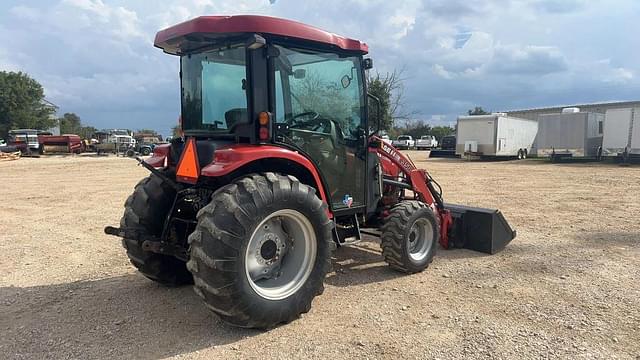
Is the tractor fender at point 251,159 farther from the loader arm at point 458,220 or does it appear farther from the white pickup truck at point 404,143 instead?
the white pickup truck at point 404,143

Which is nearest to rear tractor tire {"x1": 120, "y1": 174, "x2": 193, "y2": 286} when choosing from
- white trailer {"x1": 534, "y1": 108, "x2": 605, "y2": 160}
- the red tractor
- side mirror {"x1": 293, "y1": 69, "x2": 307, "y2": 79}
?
the red tractor

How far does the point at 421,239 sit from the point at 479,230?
1.16 meters

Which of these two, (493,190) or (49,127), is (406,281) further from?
(49,127)

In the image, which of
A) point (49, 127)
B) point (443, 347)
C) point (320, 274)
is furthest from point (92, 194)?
point (49, 127)

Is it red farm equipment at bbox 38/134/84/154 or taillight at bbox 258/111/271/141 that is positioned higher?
taillight at bbox 258/111/271/141

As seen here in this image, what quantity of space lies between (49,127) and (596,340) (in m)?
68.3

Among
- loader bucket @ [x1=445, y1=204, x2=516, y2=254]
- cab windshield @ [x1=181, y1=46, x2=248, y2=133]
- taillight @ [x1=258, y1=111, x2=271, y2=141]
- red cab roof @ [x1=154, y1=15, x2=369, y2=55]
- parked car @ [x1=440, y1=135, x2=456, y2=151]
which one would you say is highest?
red cab roof @ [x1=154, y1=15, x2=369, y2=55]

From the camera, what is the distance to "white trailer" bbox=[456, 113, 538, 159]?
28.3 meters

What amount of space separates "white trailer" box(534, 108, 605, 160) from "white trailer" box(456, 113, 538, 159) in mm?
1909

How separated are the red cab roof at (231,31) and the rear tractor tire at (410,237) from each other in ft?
6.52

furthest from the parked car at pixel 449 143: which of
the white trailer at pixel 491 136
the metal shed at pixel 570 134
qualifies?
the metal shed at pixel 570 134

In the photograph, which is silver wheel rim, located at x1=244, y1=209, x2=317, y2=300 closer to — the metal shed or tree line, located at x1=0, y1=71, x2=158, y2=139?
the metal shed

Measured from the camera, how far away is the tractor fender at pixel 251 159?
387 centimetres

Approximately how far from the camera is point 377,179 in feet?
18.8
